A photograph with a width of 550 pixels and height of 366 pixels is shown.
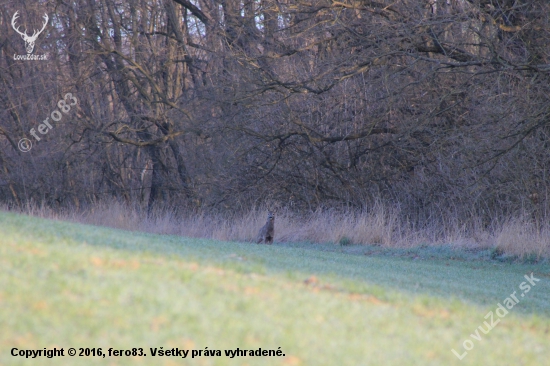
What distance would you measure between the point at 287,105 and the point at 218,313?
59.3 ft

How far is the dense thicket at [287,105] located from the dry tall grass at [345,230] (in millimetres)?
2406

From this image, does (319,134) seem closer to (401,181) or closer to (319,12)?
(401,181)

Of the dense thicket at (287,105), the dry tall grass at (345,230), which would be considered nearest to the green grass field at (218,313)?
the dry tall grass at (345,230)

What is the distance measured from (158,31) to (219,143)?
24.4 ft

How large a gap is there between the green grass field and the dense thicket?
35.4 ft

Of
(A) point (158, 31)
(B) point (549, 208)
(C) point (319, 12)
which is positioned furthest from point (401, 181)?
(A) point (158, 31)

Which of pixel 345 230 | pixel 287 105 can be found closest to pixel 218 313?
pixel 345 230

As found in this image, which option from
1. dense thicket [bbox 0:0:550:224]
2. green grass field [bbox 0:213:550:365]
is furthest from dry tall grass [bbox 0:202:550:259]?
green grass field [bbox 0:213:550:365]

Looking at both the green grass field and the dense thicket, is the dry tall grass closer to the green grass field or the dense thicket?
the dense thicket

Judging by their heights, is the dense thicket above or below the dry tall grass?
above

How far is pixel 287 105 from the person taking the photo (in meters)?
22.1

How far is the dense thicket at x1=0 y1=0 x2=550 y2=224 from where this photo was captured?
57.4 ft

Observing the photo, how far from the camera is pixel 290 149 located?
23.9m

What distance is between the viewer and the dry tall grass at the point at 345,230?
14.4 metres
